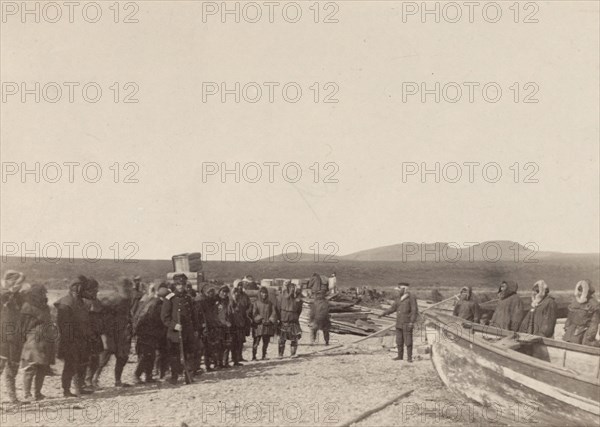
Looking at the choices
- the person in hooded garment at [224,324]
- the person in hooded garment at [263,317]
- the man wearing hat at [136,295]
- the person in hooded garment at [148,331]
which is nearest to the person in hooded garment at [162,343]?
the person in hooded garment at [148,331]

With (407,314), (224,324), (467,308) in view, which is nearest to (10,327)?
(224,324)

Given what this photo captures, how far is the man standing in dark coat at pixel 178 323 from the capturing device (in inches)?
369

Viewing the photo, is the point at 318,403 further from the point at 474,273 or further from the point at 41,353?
the point at 474,273

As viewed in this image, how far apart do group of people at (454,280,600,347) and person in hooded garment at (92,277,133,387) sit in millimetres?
6587

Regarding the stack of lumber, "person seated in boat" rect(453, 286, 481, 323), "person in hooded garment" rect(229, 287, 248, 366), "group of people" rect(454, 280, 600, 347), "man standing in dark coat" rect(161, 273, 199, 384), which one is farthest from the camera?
the stack of lumber

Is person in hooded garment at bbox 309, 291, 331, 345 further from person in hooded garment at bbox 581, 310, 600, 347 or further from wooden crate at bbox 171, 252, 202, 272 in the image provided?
person in hooded garment at bbox 581, 310, 600, 347

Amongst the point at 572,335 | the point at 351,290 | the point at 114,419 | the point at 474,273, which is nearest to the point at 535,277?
the point at 474,273

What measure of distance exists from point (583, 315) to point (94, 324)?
7.77 m

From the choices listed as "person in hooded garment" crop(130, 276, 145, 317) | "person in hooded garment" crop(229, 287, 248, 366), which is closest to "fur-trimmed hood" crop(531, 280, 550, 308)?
"person in hooded garment" crop(229, 287, 248, 366)

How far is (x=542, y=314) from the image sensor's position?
981 centimetres

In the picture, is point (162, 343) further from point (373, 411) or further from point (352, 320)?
point (352, 320)

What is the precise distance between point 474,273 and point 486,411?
68.6 m

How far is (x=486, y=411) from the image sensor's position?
7.83m

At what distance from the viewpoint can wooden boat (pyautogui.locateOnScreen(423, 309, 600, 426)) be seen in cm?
651
